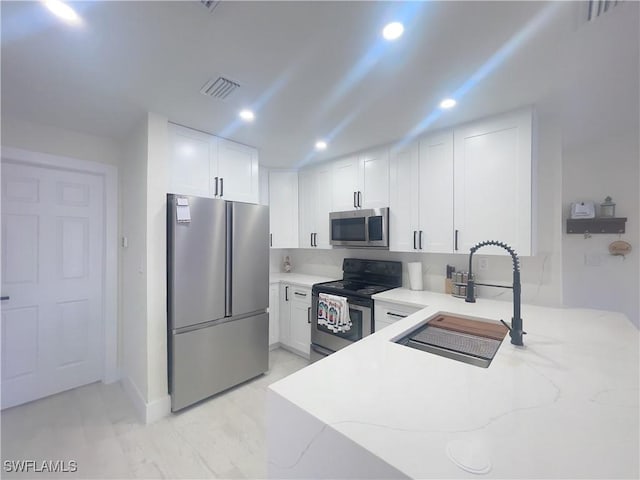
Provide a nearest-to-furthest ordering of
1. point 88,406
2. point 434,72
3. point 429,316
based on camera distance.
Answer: point 434,72 → point 429,316 → point 88,406

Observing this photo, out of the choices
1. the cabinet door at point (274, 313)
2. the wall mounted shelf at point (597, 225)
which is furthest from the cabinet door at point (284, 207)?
the wall mounted shelf at point (597, 225)

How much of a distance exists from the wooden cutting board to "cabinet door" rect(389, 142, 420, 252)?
0.87 metres

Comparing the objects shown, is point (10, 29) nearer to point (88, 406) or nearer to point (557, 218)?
point (88, 406)

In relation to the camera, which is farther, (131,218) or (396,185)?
(396,185)

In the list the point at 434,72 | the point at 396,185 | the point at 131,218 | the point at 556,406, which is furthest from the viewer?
the point at 396,185

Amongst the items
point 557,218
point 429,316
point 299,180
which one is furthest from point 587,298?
point 299,180

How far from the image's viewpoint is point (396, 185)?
8.71 feet

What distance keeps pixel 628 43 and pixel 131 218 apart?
358 cm

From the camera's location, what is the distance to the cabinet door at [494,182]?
1.94 meters

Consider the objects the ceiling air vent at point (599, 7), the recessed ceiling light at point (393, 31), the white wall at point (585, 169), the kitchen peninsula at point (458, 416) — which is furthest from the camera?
the white wall at point (585, 169)

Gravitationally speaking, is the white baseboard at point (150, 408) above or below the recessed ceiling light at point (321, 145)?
below

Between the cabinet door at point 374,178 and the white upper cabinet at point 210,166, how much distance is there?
47.0 inches

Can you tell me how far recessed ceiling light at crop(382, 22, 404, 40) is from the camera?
1213mm

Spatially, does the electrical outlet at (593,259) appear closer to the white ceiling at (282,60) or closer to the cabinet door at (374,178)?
the white ceiling at (282,60)
